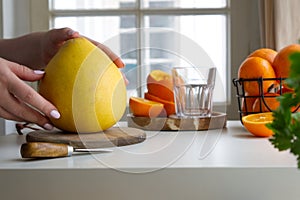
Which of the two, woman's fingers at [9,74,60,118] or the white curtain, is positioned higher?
the white curtain

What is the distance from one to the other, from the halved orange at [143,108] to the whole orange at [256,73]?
0.55ft

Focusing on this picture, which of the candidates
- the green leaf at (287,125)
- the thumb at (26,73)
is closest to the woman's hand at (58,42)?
the thumb at (26,73)

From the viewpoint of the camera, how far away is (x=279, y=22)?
154 centimetres

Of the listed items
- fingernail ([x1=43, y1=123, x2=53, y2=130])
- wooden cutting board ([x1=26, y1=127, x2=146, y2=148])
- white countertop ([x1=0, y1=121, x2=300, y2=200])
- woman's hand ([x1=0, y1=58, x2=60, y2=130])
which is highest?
woman's hand ([x1=0, y1=58, x2=60, y2=130])

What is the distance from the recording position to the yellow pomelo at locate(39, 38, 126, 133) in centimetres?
59

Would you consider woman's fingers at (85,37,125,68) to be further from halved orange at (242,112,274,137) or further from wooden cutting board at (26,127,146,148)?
halved orange at (242,112,274,137)

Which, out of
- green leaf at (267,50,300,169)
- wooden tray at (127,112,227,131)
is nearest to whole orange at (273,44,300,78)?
wooden tray at (127,112,227,131)

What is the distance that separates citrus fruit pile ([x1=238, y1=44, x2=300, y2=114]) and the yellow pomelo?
28 centimetres

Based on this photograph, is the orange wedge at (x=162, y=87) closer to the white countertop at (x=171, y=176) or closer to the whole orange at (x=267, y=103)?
the whole orange at (x=267, y=103)

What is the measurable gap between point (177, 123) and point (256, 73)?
168 mm

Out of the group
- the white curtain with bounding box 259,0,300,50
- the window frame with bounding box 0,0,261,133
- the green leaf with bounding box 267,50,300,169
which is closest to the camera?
the green leaf with bounding box 267,50,300,169

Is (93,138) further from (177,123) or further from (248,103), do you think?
(248,103)

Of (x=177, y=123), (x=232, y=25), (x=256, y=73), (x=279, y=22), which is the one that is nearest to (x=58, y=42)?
(x=177, y=123)

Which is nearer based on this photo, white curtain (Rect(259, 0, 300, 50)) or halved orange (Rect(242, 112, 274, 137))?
halved orange (Rect(242, 112, 274, 137))
